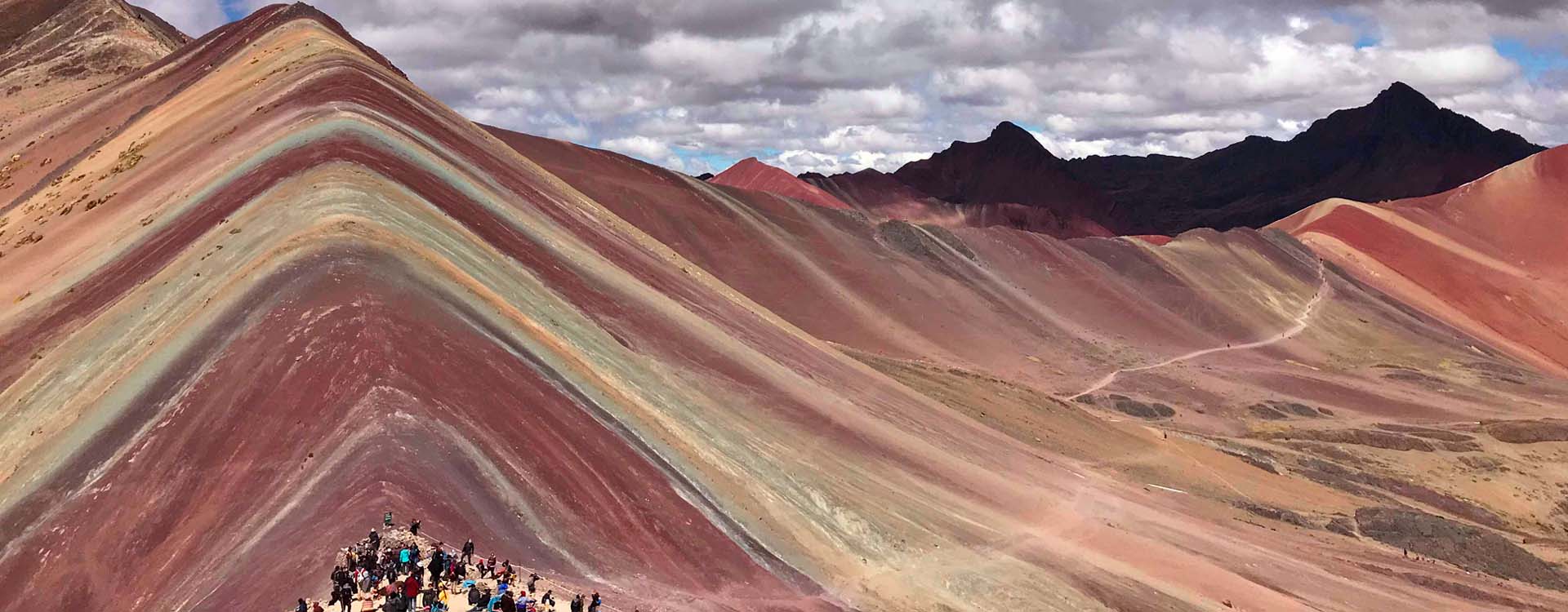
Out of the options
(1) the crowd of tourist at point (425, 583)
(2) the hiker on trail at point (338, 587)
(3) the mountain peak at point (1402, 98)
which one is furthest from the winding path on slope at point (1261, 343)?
(3) the mountain peak at point (1402, 98)

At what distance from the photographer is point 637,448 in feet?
86.2

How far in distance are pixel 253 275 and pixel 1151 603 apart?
23.3 m

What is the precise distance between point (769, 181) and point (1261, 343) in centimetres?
7975

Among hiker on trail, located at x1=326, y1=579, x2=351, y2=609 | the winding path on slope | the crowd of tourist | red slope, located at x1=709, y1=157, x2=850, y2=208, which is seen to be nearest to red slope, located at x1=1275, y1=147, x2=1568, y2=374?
the winding path on slope

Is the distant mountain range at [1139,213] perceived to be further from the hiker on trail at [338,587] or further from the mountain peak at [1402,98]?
the hiker on trail at [338,587]

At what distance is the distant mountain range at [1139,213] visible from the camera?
6944 inches

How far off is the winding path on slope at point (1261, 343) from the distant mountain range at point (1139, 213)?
57370mm

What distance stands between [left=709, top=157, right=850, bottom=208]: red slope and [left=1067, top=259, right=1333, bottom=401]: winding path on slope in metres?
59.9

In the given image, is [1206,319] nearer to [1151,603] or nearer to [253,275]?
[1151,603]

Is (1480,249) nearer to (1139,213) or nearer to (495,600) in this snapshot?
(1139,213)

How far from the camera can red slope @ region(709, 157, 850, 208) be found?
6196 inches

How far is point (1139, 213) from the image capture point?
655 feet

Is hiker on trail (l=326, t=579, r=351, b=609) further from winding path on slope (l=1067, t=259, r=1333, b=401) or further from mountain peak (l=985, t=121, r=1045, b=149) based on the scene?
mountain peak (l=985, t=121, r=1045, b=149)

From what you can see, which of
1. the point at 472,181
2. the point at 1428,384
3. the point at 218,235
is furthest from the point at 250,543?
the point at 1428,384
